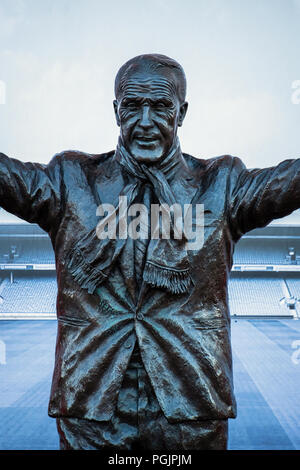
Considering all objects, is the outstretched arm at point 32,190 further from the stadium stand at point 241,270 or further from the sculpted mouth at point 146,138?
the stadium stand at point 241,270

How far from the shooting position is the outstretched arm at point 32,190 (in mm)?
1414

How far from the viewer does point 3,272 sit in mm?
17609

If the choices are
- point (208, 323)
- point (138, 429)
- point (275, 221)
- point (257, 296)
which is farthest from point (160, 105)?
point (257, 296)

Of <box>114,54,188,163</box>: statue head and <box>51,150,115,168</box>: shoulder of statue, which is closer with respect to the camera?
<box>114,54,188,163</box>: statue head

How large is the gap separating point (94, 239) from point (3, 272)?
16946 mm

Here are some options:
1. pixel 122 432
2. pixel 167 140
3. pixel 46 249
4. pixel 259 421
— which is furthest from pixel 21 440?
pixel 46 249

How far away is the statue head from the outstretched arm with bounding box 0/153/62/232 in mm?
245

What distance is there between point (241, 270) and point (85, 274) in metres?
16.2

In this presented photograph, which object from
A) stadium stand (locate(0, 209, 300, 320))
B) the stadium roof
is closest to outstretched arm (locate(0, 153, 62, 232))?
stadium stand (locate(0, 209, 300, 320))

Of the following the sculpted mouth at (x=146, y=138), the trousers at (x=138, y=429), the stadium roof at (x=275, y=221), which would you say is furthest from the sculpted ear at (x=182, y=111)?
the stadium roof at (x=275, y=221)

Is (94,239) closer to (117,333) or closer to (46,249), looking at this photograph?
(117,333)

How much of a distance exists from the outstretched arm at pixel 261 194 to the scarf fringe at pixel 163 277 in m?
0.24

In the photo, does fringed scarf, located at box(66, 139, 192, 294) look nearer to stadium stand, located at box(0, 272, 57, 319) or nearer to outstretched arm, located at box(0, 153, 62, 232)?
outstretched arm, located at box(0, 153, 62, 232)

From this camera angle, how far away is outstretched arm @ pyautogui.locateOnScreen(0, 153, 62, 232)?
1414 millimetres
